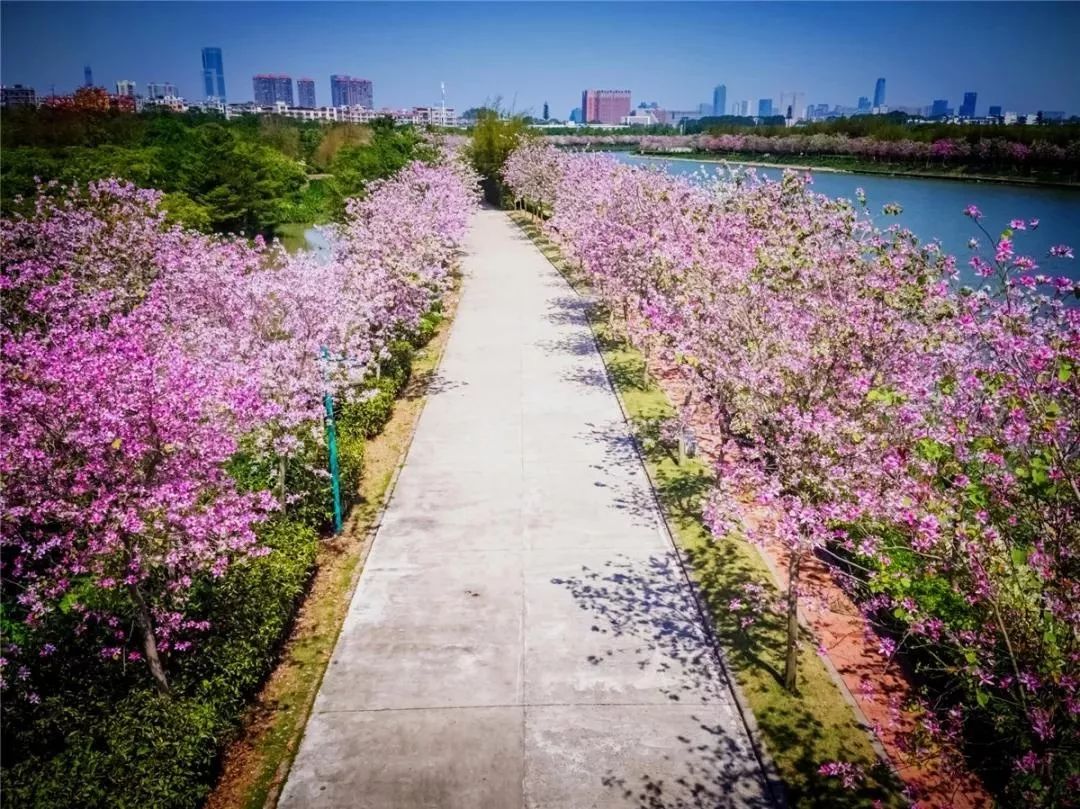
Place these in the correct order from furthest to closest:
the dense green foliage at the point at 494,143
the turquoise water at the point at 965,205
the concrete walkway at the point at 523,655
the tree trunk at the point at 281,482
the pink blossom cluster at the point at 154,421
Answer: the dense green foliage at the point at 494,143 < the turquoise water at the point at 965,205 < the tree trunk at the point at 281,482 < the concrete walkway at the point at 523,655 < the pink blossom cluster at the point at 154,421

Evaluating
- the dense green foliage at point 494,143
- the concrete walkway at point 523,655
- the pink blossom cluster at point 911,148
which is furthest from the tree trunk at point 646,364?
the pink blossom cluster at point 911,148

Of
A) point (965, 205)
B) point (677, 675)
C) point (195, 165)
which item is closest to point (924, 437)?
point (677, 675)

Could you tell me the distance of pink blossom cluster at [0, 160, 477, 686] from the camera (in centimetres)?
680

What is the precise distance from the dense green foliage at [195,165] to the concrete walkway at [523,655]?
90.2ft

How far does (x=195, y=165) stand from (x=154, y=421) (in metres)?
52.8

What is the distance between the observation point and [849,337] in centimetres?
793

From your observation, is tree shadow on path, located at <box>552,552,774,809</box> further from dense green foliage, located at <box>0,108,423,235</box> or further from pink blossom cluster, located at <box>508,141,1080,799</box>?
dense green foliage, located at <box>0,108,423,235</box>

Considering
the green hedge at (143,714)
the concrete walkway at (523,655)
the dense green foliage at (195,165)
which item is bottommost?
the concrete walkway at (523,655)

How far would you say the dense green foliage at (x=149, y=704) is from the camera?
6.61m

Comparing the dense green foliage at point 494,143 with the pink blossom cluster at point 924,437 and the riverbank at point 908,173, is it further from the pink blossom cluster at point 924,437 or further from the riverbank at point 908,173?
the pink blossom cluster at point 924,437

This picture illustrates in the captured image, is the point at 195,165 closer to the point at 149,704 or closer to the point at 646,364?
the point at 646,364

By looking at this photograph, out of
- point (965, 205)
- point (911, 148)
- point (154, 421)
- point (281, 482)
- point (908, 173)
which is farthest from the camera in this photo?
point (911, 148)

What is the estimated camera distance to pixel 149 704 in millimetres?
7371

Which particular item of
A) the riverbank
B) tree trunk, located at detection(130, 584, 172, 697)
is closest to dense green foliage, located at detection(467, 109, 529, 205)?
the riverbank
